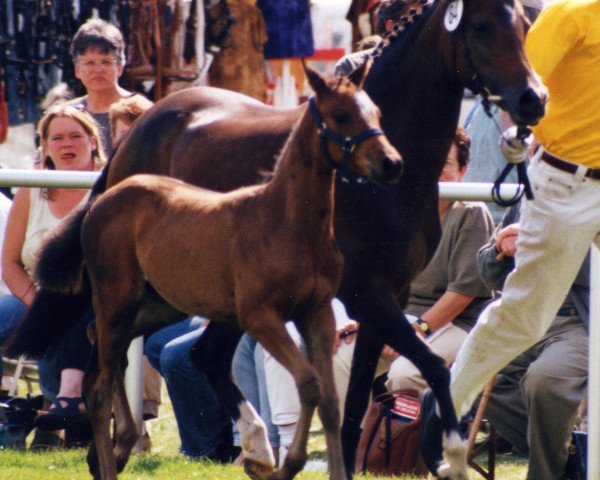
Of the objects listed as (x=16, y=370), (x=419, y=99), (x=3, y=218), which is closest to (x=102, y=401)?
(x=419, y=99)

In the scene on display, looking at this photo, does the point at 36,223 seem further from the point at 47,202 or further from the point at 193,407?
the point at 193,407

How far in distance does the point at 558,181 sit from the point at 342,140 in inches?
42.6

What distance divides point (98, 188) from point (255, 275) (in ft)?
5.70

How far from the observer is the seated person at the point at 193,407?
21.2 ft

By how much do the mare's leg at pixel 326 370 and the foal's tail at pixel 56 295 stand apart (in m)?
1.31

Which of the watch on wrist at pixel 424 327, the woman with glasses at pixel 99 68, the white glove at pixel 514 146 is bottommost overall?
the watch on wrist at pixel 424 327

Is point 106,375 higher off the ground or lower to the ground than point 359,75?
lower

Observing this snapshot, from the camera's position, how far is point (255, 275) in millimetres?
4414

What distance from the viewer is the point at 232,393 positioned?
5.14 meters

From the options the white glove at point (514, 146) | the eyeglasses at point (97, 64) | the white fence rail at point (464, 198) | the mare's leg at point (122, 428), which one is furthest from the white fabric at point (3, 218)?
the white glove at point (514, 146)

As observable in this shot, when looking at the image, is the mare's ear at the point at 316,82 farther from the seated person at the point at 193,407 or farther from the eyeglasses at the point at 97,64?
the eyeglasses at the point at 97,64

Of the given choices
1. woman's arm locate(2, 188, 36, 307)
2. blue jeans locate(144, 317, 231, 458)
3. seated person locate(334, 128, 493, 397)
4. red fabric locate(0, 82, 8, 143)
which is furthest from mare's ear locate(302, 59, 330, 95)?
red fabric locate(0, 82, 8, 143)

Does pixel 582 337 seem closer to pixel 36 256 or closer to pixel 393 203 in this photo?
pixel 393 203

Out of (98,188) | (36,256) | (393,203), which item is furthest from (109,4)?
(393,203)
